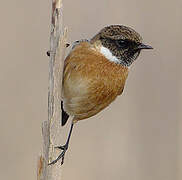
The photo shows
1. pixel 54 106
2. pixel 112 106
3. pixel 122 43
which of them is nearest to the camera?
pixel 54 106

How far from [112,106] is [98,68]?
94 cm

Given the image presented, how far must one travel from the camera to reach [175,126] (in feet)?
11.7

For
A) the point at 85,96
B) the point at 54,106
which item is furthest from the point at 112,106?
the point at 54,106

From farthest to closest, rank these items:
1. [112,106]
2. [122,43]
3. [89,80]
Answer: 1. [112,106]
2. [122,43]
3. [89,80]

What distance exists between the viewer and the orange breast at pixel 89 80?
271cm

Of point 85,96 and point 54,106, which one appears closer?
point 54,106

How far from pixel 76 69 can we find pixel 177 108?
1.16 metres

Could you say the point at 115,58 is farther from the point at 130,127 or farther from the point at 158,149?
the point at 158,149

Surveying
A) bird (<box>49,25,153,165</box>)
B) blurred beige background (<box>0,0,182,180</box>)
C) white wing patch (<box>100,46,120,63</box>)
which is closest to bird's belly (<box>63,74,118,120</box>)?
bird (<box>49,25,153,165</box>)

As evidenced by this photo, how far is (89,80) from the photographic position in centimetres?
273

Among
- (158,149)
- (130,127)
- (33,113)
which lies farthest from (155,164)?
(33,113)

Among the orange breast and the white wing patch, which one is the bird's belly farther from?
the white wing patch

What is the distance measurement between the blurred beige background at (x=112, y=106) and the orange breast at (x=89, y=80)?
0.66m

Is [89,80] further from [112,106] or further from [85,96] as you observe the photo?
[112,106]
